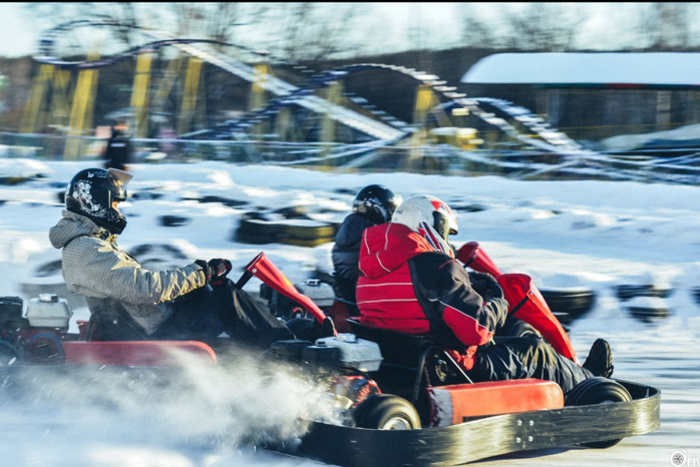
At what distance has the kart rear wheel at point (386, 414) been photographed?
3477mm

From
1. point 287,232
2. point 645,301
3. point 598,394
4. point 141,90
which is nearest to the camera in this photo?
point 598,394

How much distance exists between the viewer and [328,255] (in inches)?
344

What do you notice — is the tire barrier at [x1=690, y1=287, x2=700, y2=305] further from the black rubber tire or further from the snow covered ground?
the black rubber tire

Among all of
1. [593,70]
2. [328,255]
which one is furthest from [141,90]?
[328,255]

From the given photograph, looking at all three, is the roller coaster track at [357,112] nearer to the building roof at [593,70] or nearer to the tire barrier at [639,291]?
the building roof at [593,70]

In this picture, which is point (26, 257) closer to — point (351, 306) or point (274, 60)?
point (351, 306)

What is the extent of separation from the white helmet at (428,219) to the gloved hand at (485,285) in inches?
8.3

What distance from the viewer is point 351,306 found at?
5.56 m

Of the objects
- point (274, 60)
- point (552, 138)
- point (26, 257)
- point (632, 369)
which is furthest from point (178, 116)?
point (632, 369)

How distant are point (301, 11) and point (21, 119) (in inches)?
324

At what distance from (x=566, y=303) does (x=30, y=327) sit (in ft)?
13.9

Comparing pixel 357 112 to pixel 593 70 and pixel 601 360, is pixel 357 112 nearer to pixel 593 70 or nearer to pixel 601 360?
pixel 593 70

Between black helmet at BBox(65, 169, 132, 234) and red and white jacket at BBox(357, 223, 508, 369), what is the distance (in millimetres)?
1265

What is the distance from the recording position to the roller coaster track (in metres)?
19.3
